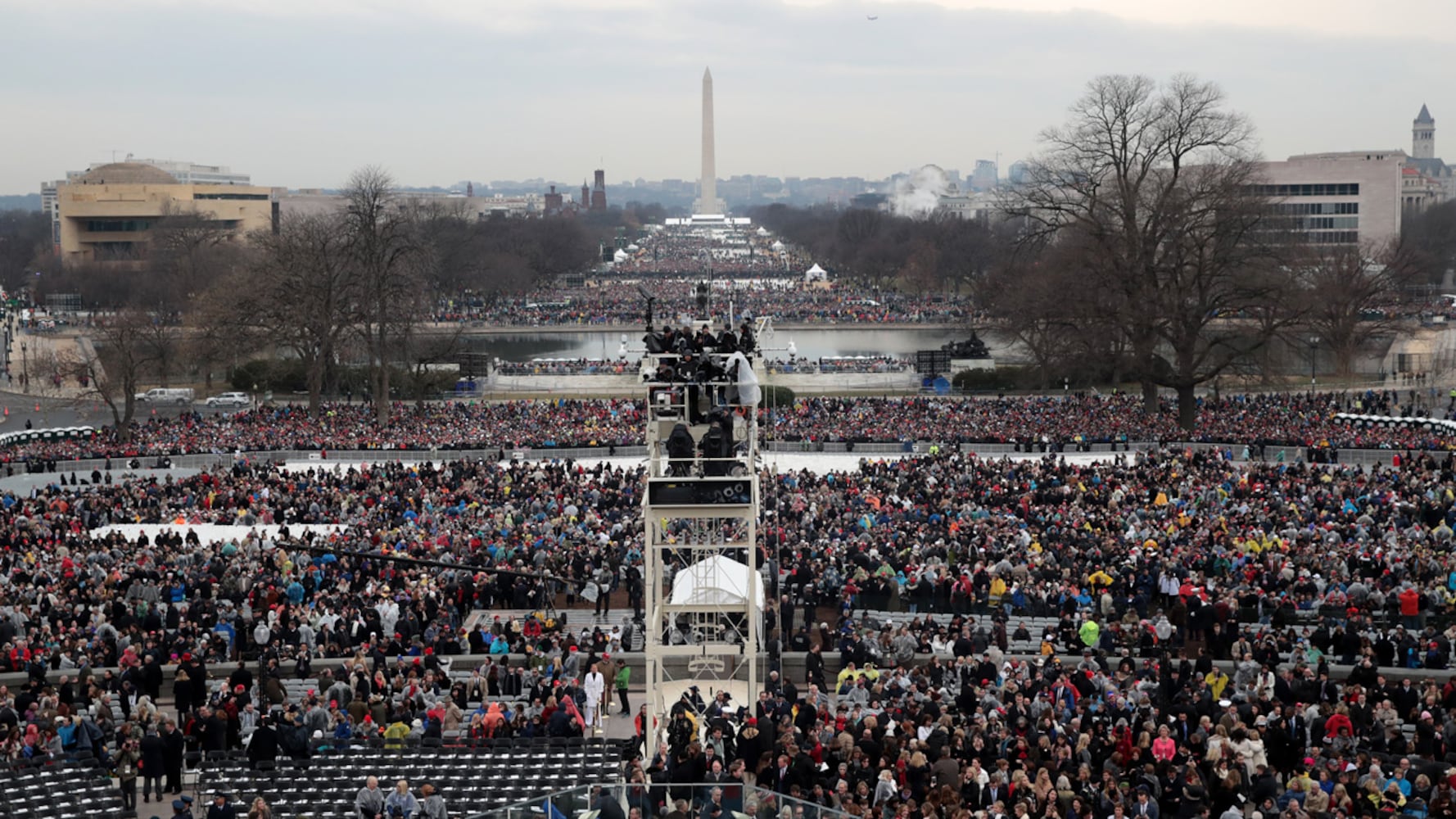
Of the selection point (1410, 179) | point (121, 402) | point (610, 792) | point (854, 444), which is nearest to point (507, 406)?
→ point (854, 444)

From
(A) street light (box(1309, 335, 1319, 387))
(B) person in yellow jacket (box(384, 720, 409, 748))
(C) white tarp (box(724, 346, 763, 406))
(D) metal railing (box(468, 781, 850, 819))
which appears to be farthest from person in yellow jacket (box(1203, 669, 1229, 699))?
(A) street light (box(1309, 335, 1319, 387))

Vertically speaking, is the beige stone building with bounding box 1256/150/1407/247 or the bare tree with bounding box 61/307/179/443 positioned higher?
the beige stone building with bounding box 1256/150/1407/247

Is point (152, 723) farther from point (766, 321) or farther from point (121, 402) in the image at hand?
point (121, 402)

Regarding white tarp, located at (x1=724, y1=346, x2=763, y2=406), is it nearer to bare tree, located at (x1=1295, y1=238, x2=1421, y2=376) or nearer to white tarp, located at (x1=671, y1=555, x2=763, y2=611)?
white tarp, located at (x1=671, y1=555, x2=763, y2=611)

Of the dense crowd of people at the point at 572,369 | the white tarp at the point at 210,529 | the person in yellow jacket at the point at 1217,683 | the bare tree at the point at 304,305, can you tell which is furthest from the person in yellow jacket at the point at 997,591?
the dense crowd of people at the point at 572,369

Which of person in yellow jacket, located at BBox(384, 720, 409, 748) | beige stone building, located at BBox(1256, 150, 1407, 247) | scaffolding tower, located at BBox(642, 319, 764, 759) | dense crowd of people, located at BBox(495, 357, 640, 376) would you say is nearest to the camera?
scaffolding tower, located at BBox(642, 319, 764, 759)
